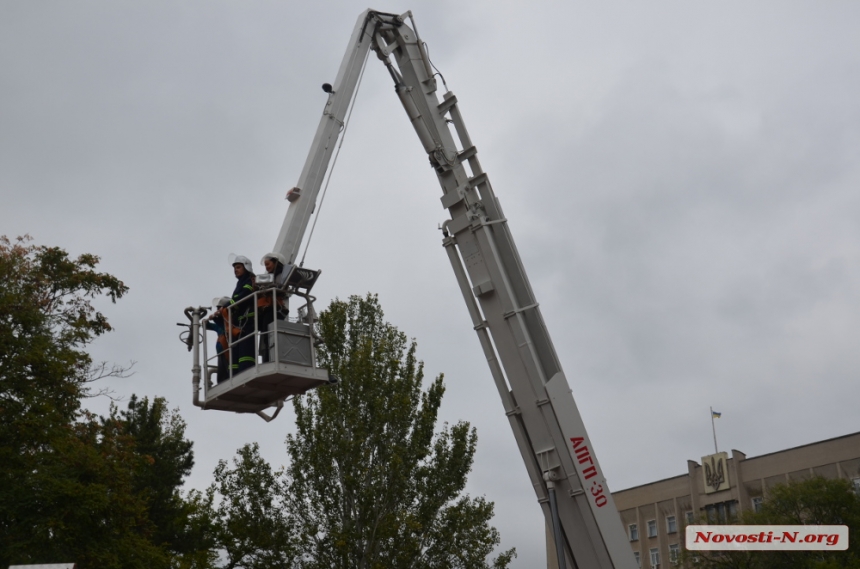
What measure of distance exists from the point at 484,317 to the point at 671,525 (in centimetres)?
4991

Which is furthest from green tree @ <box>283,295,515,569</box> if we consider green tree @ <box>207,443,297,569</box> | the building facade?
the building facade

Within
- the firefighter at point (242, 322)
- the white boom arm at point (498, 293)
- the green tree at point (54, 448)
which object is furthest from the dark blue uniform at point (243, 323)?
the green tree at point (54, 448)

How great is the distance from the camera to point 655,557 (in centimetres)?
5806

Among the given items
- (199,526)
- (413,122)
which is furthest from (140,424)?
(413,122)

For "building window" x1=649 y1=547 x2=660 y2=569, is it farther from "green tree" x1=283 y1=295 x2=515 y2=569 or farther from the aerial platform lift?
the aerial platform lift

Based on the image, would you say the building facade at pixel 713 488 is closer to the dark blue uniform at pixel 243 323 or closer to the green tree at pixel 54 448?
the green tree at pixel 54 448

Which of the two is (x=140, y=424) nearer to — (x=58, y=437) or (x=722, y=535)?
(x=58, y=437)

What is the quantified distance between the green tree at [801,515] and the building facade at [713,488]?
39.6 feet

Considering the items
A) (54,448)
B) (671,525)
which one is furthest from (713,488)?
(54,448)

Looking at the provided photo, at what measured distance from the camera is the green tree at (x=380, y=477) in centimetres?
2205

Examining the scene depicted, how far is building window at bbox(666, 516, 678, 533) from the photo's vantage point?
57.1m

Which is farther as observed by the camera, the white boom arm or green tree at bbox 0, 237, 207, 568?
green tree at bbox 0, 237, 207, 568

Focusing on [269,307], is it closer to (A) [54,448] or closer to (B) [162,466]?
(A) [54,448]

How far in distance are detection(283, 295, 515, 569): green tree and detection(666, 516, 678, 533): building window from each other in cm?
3756
